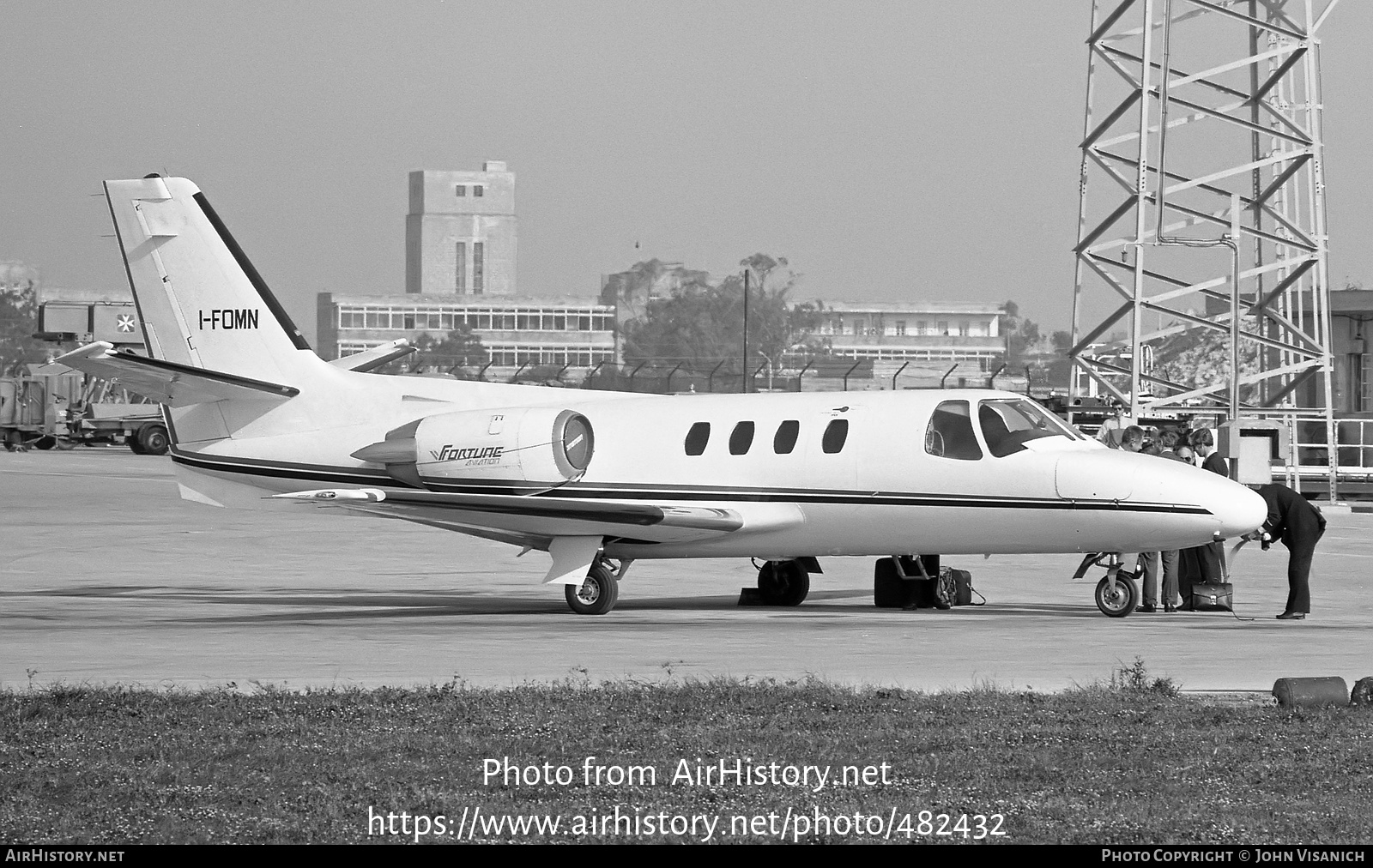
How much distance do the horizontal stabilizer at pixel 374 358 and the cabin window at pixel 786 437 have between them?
20.8 ft

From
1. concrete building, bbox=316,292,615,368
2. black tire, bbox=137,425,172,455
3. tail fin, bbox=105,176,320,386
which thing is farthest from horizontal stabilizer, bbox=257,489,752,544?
concrete building, bbox=316,292,615,368

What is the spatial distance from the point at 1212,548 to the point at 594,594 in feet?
23.2

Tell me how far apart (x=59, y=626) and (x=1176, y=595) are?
12.3 m

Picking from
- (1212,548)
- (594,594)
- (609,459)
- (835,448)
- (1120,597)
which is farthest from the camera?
(609,459)

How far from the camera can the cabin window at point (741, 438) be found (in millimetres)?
19875

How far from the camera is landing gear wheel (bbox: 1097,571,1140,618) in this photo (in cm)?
1855

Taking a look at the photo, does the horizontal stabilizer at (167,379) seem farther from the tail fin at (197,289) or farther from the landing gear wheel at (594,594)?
the landing gear wheel at (594,594)

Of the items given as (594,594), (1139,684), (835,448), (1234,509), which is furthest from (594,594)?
(1139,684)

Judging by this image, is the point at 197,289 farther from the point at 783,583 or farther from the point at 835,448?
the point at 835,448

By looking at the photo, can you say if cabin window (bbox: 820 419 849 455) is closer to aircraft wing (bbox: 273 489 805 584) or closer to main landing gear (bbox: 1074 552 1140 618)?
aircraft wing (bbox: 273 489 805 584)

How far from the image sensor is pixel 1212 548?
753 inches

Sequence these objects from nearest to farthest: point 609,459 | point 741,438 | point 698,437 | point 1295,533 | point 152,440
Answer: point 1295,533
point 741,438
point 698,437
point 609,459
point 152,440

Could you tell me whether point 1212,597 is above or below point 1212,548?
below

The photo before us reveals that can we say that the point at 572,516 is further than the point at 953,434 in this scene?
Yes
